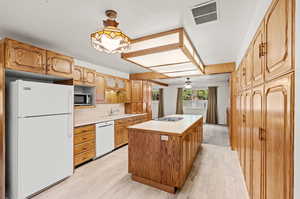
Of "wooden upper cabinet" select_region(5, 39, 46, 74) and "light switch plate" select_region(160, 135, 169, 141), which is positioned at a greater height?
"wooden upper cabinet" select_region(5, 39, 46, 74)

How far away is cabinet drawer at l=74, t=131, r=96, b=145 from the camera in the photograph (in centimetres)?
268

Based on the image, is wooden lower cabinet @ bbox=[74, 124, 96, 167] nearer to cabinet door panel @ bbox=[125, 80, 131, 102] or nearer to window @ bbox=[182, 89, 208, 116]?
cabinet door panel @ bbox=[125, 80, 131, 102]

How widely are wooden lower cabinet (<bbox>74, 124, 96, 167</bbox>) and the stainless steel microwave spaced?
23.4 inches

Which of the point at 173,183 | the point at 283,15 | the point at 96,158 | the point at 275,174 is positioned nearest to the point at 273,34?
the point at 283,15

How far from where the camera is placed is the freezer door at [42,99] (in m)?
1.81

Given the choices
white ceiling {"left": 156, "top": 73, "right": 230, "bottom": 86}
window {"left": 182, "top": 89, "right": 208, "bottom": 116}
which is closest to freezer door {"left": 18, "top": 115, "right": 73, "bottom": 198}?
white ceiling {"left": 156, "top": 73, "right": 230, "bottom": 86}

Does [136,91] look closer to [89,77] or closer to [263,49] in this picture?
[89,77]

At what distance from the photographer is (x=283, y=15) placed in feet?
2.67

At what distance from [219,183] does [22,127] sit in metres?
3.04

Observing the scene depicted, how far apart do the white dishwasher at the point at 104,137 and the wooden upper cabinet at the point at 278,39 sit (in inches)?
122

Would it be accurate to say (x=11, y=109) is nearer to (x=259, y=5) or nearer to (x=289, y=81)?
(x=289, y=81)

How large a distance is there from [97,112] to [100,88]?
77cm

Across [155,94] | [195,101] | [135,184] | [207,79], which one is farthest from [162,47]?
[155,94]

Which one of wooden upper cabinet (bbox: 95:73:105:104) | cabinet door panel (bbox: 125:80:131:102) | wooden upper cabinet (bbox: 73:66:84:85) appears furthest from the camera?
cabinet door panel (bbox: 125:80:131:102)
